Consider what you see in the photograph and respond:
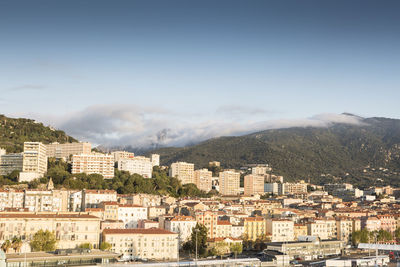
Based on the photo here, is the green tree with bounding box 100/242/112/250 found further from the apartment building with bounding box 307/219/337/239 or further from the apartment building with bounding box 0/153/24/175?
the apartment building with bounding box 0/153/24/175

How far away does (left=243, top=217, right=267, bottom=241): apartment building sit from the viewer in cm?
7112

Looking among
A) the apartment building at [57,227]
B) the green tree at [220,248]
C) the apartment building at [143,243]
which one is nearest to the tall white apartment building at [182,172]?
the green tree at [220,248]

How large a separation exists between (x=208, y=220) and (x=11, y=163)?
42.8m

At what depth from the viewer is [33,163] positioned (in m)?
92.6

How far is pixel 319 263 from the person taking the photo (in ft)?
181

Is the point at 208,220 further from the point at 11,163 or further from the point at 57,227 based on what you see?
the point at 11,163

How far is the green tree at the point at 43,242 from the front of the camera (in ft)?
169

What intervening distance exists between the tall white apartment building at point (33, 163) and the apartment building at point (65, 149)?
14.3 metres

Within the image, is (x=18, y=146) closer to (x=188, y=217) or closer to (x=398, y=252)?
(x=188, y=217)

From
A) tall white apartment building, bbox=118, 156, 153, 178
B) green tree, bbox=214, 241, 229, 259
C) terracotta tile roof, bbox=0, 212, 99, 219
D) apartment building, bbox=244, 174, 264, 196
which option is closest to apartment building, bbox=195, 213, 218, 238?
green tree, bbox=214, 241, 229, 259

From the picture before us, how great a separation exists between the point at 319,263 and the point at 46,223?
28433 mm

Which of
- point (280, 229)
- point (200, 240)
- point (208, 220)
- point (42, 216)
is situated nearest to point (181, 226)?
point (208, 220)

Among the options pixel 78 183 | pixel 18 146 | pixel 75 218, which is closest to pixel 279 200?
pixel 78 183

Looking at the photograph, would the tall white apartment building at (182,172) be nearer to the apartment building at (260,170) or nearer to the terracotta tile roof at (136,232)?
the apartment building at (260,170)
